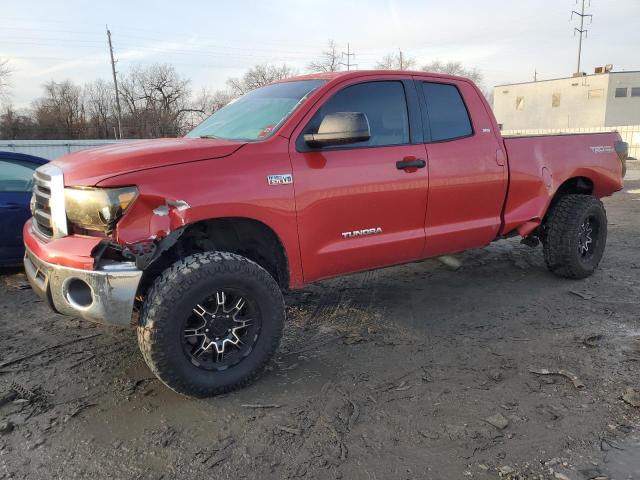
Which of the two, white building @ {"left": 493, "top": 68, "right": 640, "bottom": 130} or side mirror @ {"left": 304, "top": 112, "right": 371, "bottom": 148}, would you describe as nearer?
side mirror @ {"left": 304, "top": 112, "right": 371, "bottom": 148}

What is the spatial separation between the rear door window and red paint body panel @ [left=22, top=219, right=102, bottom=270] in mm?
2600

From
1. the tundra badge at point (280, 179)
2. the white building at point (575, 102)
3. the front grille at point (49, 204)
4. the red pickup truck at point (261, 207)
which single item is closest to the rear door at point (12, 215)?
the red pickup truck at point (261, 207)

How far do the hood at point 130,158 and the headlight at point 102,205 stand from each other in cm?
7

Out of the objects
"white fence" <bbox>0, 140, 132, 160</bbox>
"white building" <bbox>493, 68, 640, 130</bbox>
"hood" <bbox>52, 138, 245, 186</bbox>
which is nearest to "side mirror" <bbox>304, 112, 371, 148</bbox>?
"hood" <bbox>52, 138, 245, 186</bbox>

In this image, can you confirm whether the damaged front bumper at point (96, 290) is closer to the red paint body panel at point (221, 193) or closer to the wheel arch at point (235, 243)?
the red paint body panel at point (221, 193)

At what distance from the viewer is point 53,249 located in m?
2.89

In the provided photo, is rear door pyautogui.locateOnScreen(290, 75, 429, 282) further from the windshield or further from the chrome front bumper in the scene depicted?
the chrome front bumper

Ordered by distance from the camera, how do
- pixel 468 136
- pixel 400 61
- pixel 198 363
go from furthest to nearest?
1. pixel 400 61
2. pixel 468 136
3. pixel 198 363

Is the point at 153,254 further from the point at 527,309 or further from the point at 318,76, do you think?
the point at 527,309

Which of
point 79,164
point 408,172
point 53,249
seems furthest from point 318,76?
point 53,249

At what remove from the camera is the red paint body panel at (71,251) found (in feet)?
8.99

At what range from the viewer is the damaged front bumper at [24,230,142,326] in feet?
8.95

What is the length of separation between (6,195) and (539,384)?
5129 millimetres

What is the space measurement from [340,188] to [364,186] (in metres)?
0.20
